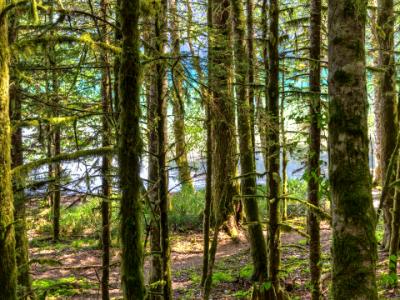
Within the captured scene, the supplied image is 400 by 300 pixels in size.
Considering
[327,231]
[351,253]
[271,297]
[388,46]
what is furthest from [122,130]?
[327,231]

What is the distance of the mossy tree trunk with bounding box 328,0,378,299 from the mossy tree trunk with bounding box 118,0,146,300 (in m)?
1.58

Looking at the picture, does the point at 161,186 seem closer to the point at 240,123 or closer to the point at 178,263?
the point at 240,123

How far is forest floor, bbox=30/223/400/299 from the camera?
8844 mm

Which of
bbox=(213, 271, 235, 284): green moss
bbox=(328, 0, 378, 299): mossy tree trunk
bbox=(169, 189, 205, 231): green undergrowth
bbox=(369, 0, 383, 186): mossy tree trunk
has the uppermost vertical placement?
bbox=(369, 0, 383, 186): mossy tree trunk

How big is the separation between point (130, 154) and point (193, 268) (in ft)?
28.9

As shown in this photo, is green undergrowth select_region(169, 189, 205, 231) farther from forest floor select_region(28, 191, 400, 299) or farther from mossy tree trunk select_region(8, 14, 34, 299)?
mossy tree trunk select_region(8, 14, 34, 299)

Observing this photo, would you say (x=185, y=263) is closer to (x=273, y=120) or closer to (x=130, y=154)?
(x=273, y=120)

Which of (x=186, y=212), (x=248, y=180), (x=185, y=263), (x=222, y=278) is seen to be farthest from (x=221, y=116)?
(x=186, y=212)

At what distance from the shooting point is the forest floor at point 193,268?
8844mm

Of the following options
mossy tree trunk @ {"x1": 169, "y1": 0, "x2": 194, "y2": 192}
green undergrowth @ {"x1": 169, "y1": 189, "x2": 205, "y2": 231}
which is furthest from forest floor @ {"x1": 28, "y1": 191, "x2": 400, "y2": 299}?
mossy tree trunk @ {"x1": 169, "y1": 0, "x2": 194, "y2": 192}

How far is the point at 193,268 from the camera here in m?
11.6

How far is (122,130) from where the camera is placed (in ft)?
11.3

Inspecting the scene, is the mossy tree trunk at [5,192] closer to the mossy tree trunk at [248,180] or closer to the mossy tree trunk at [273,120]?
the mossy tree trunk at [273,120]

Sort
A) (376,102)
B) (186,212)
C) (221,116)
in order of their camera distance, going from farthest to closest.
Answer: (376,102)
(186,212)
(221,116)
